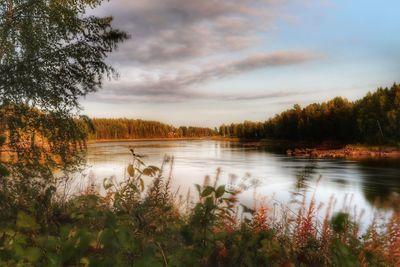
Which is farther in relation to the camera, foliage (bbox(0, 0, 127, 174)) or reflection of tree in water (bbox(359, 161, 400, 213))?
reflection of tree in water (bbox(359, 161, 400, 213))

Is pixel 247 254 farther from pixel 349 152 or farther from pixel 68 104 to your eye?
pixel 349 152

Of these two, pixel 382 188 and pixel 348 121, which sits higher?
pixel 348 121

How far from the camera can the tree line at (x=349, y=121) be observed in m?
65.8

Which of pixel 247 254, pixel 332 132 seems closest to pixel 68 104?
pixel 247 254

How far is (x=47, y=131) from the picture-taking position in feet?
32.5

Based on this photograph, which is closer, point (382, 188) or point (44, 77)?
point (44, 77)

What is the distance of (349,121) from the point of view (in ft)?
253

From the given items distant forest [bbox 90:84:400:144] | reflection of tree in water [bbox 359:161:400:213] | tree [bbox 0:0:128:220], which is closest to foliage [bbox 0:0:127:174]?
tree [bbox 0:0:128:220]

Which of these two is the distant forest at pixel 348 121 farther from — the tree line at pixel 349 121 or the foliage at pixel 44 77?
the foliage at pixel 44 77

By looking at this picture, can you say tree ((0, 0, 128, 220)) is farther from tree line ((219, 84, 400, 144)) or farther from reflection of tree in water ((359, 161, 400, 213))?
tree line ((219, 84, 400, 144))

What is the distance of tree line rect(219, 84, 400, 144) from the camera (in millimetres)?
65812

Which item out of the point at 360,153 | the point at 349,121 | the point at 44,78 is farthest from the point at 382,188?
the point at 349,121

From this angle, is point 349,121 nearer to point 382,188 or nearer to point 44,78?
point 382,188

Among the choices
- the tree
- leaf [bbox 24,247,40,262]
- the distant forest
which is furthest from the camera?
the distant forest
